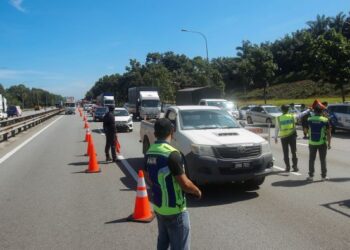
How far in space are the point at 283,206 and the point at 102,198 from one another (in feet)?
10.9

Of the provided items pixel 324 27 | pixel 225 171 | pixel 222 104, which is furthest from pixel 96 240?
pixel 324 27

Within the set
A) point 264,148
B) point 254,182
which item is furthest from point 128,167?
point 264,148

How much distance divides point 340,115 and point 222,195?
51.1 feet

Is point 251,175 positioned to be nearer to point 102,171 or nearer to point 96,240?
point 96,240

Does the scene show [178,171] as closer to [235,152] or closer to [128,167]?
[235,152]

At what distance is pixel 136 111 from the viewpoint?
44.5 m

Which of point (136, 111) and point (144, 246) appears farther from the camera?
point (136, 111)

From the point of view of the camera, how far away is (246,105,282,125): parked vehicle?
29375 millimetres

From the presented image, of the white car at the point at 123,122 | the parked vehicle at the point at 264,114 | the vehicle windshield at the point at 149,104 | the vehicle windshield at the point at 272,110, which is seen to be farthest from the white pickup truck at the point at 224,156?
the vehicle windshield at the point at 149,104

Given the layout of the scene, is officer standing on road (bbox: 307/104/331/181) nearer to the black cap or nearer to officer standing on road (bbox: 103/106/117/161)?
officer standing on road (bbox: 103/106/117/161)

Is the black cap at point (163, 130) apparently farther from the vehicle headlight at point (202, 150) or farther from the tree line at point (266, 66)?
the tree line at point (266, 66)

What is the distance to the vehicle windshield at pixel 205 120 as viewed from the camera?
9.57 metres

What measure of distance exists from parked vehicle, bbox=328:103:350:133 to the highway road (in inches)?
426

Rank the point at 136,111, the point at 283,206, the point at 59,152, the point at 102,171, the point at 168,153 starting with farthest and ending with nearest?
1. the point at 136,111
2. the point at 59,152
3. the point at 102,171
4. the point at 283,206
5. the point at 168,153
